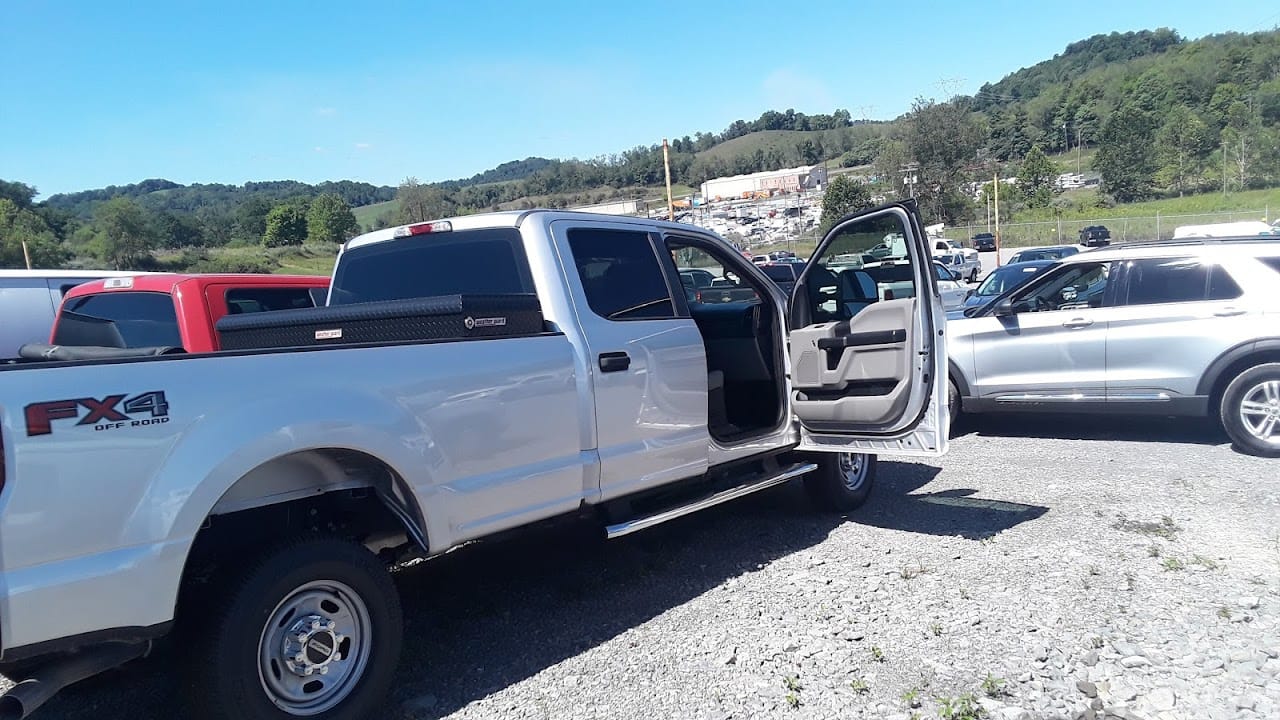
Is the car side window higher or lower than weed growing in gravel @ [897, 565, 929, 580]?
higher

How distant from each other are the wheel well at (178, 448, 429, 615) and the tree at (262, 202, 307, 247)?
5124cm

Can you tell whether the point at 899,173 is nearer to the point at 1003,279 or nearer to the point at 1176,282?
the point at 1003,279

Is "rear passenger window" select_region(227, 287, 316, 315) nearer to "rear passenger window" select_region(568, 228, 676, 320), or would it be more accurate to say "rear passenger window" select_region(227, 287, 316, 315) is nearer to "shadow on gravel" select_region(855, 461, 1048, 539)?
"rear passenger window" select_region(568, 228, 676, 320)

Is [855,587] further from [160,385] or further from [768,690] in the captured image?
[160,385]

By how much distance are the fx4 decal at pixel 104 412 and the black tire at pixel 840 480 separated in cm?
396

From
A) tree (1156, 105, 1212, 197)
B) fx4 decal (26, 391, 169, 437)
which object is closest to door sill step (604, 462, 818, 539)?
fx4 decal (26, 391, 169, 437)

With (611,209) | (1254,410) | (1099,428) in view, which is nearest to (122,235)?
(611,209)

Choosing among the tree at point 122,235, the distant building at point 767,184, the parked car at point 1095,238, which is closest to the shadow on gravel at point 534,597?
the parked car at point 1095,238

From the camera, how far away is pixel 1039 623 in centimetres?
383

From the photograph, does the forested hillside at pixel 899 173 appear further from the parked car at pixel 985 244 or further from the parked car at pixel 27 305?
the parked car at pixel 985 244

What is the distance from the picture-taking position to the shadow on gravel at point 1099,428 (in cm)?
752

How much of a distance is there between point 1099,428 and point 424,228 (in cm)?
694

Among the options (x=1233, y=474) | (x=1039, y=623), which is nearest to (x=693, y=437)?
(x=1039, y=623)

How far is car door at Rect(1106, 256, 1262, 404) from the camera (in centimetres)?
668
